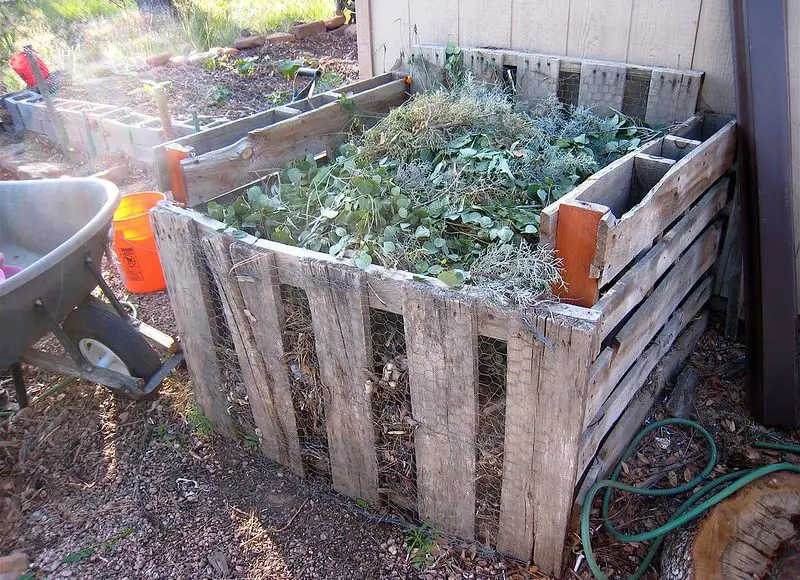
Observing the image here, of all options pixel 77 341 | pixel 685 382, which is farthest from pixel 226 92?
pixel 685 382

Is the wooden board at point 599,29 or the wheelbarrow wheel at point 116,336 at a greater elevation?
the wooden board at point 599,29

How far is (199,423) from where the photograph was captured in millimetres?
3000

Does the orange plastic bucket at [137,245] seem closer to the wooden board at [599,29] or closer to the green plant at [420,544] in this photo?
the green plant at [420,544]

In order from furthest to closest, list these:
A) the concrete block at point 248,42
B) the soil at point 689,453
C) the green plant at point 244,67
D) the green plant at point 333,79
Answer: the concrete block at point 248,42
the green plant at point 244,67
the green plant at point 333,79
the soil at point 689,453

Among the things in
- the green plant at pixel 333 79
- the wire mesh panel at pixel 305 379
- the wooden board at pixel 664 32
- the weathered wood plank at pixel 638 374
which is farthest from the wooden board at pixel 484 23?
the green plant at pixel 333 79

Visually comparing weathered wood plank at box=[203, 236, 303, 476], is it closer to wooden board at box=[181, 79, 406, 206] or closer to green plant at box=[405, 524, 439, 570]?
wooden board at box=[181, 79, 406, 206]

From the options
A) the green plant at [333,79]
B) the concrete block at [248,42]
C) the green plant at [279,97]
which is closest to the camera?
the green plant at [279,97]

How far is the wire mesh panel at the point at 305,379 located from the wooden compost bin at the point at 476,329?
1.4 inches

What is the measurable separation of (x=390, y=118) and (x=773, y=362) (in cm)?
197

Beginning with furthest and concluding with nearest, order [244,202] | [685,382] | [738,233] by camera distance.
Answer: [738,233] → [685,382] → [244,202]

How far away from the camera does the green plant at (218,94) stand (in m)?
6.49

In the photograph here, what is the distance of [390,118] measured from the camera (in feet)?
9.76

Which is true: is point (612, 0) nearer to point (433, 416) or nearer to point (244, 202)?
point (244, 202)

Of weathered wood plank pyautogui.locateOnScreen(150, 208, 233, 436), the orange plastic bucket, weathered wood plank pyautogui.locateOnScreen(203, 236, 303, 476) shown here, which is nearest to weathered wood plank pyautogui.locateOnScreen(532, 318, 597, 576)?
weathered wood plank pyautogui.locateOnScreen(203, 236, 303, 476)
